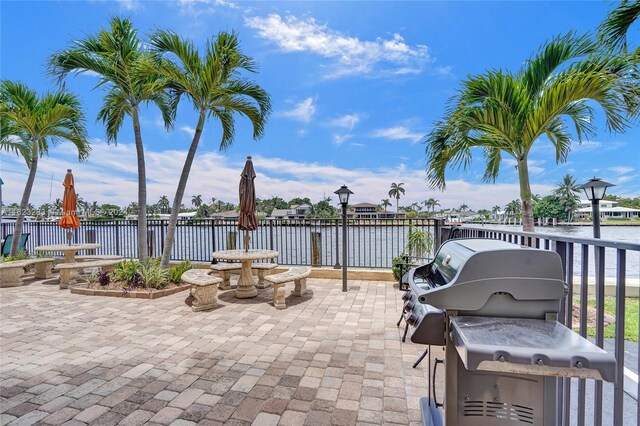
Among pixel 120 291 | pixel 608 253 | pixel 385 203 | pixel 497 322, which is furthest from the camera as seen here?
pixel 385 203

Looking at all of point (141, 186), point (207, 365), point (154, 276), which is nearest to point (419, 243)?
point (207, 365)

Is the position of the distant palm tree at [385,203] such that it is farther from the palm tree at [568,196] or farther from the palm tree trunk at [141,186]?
the palm tree trunk at [141,186]

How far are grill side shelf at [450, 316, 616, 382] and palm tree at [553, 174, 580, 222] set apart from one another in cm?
2917

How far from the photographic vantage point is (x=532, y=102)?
4094mm

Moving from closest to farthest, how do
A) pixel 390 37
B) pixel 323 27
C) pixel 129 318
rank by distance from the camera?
pixel 129 318 → pixel 323 27 → pixel 390 37

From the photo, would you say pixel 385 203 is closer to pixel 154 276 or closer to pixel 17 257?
pixel 17 257

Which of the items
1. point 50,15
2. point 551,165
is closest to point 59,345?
point 50,15

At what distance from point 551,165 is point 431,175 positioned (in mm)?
2593

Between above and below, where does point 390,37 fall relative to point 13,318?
above

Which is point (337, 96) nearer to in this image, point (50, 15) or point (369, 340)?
point (50, 15)

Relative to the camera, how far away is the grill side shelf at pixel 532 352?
95 cm

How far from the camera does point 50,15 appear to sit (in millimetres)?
6012

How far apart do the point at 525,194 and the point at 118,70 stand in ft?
24.7

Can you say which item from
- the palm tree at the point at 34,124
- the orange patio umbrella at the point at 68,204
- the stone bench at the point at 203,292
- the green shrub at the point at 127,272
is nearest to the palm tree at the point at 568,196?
the stone bench at the point at 203,292
